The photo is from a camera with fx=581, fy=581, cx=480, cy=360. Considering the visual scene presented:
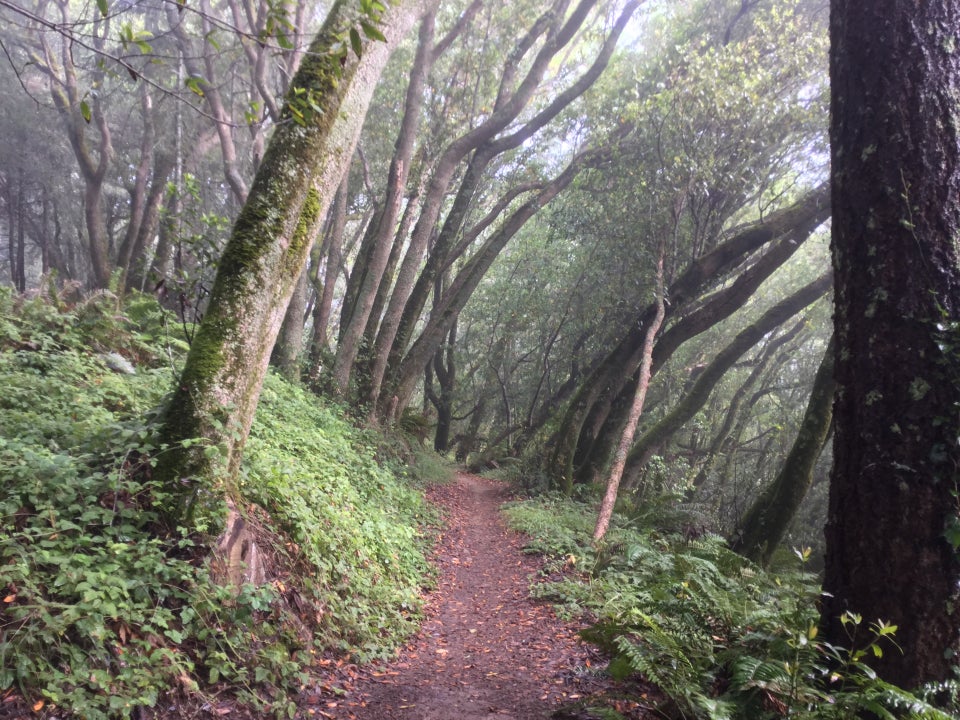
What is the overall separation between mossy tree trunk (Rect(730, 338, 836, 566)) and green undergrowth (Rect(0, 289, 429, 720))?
5.10 m

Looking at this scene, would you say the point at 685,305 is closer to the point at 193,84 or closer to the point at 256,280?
the point at 256,280

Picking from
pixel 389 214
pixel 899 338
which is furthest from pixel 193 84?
pixel 389 214

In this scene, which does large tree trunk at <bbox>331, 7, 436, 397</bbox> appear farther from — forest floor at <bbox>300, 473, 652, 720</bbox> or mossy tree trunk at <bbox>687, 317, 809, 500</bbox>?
mossy tree trunk at <bbox>687, 317, 809, 500</bbox>

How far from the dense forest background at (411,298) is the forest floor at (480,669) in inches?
14.3

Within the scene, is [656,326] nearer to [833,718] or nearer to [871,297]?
[871,297]

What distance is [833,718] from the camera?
2.54 meters

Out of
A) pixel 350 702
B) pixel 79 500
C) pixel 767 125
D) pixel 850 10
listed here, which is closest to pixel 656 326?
pixel 767 125

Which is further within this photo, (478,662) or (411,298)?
(411,298)

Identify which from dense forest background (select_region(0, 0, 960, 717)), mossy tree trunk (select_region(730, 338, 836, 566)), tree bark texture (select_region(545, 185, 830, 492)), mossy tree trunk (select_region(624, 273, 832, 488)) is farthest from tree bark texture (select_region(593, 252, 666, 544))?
mossy tree trunk (select_region(624, 273, 832, 488))

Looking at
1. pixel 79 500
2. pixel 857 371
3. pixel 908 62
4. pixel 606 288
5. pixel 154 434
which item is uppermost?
pixel 606 288

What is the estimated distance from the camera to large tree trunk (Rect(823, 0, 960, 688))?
8.93 feet

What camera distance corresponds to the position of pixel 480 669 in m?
4.73

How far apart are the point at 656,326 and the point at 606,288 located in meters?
5.46

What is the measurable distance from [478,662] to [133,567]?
286cm
